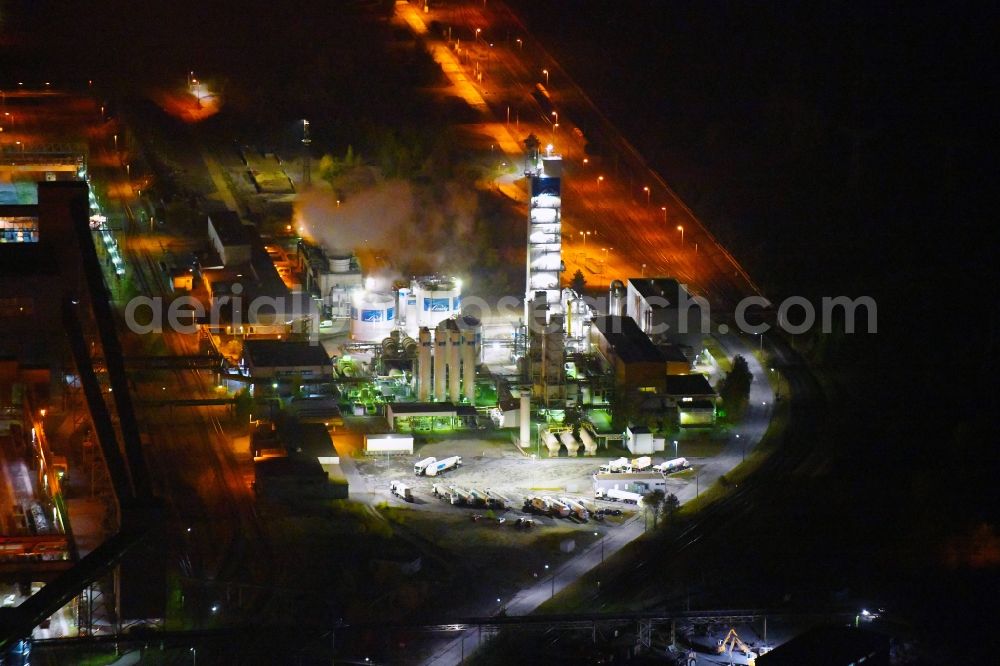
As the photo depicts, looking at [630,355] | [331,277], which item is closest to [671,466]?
[630,355]

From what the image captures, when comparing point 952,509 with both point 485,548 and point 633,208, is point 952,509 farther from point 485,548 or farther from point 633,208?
point 633,208

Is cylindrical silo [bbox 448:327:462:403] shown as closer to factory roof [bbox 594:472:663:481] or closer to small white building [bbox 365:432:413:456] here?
small white building [bbox 365:432:413:456]

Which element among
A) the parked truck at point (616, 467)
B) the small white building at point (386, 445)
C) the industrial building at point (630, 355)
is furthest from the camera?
the industrial building at point (630, 355)

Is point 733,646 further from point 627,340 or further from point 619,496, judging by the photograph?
point 627,340

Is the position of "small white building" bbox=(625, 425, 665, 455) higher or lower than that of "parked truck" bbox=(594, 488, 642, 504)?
higher

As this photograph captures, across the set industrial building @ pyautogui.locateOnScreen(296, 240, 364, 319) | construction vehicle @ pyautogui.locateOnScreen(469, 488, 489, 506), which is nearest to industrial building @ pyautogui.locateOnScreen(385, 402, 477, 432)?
construction vehicle @ pyautogui.locateOnScreen(469, 488, 489, 506)

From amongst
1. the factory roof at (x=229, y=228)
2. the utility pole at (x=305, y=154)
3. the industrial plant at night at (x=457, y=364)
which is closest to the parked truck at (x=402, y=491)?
the industrial plant at night at (x=457, y=364)

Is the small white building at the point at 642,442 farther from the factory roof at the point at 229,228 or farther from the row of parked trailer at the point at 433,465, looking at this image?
the factory roof at the point at 229,228
